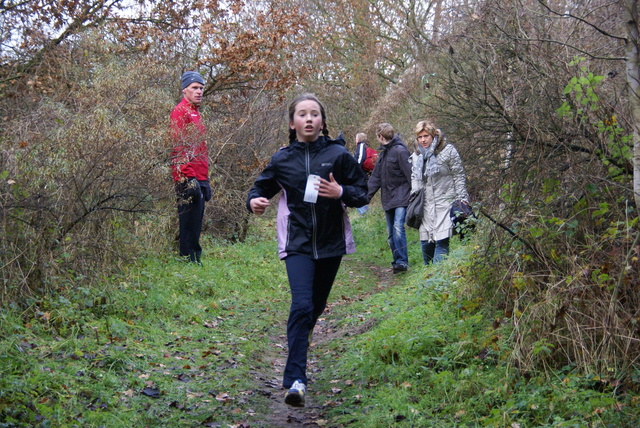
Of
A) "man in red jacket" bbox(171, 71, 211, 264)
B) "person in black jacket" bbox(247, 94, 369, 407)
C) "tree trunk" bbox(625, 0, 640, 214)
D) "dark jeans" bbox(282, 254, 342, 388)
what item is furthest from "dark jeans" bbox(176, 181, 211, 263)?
"tree trunk" bbox(625, 0, 640, 214)

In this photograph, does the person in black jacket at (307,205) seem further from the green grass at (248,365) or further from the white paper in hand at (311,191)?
the green grass at (248,365)

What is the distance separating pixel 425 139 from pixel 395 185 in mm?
1834

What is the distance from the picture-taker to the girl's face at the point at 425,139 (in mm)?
9469

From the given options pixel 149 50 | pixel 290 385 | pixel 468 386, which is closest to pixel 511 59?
→ pixel 468 386

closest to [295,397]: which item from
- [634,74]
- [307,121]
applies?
[307,121]

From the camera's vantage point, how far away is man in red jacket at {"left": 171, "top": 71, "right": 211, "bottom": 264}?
30.8 ft

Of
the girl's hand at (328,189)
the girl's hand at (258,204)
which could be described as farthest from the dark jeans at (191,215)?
the girl's hand at (328,189)

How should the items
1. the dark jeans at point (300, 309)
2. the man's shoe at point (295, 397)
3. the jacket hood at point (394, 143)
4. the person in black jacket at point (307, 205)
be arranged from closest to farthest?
the man's shoe at point (295, 397)
the dark jeans at point (300, 309)
the person in black jacket at point (307, 205)
the jacket hood at point (394, 143)

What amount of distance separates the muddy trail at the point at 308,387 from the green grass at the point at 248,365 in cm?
4

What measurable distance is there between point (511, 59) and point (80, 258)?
4.73m

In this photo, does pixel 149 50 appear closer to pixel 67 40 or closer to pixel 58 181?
pixel 67 40

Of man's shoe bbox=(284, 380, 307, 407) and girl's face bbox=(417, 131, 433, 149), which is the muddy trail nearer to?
man's shoe bbox=(284, 380, 307, 407)

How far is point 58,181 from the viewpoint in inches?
275

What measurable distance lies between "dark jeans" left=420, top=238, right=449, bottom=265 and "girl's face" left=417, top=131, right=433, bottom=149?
1.37 metres
